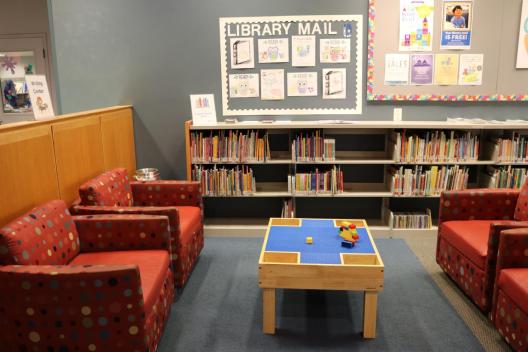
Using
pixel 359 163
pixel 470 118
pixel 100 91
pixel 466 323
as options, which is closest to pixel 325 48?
pixel 359 163

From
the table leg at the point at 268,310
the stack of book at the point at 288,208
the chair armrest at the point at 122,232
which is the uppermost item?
the chair armrest at the point at 122,232

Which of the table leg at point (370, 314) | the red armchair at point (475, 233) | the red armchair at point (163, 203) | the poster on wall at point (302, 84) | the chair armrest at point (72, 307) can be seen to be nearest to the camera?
the chair armrest at point (72, 307)

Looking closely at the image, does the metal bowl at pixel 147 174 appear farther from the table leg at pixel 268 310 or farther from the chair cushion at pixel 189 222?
the table leg at pixel 268 310

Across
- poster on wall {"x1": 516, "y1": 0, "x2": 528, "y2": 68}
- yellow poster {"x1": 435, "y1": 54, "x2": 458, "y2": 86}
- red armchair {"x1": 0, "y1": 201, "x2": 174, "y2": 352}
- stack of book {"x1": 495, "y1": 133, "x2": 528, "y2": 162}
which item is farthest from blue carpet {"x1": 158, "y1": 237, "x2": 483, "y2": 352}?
poster on wall {"x1": 516, "y1": 0, "x2": 528, "y2": 68}

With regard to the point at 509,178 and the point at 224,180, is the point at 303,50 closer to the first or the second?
the point at 224,180

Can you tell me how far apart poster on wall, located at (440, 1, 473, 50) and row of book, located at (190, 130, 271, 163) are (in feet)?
6.75

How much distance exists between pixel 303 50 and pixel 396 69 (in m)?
0.96

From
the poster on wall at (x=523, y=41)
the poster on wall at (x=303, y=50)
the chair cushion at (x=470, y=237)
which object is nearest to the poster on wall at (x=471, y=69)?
the poster on wall at (x=523, y=41)

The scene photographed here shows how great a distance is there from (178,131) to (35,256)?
8.56 ft

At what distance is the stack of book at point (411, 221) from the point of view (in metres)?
4.36

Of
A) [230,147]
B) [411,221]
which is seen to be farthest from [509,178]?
[230,147]

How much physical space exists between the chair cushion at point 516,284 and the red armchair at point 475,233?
19cm

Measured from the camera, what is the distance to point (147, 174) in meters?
4.39

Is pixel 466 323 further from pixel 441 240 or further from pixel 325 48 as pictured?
pixel 325 48
